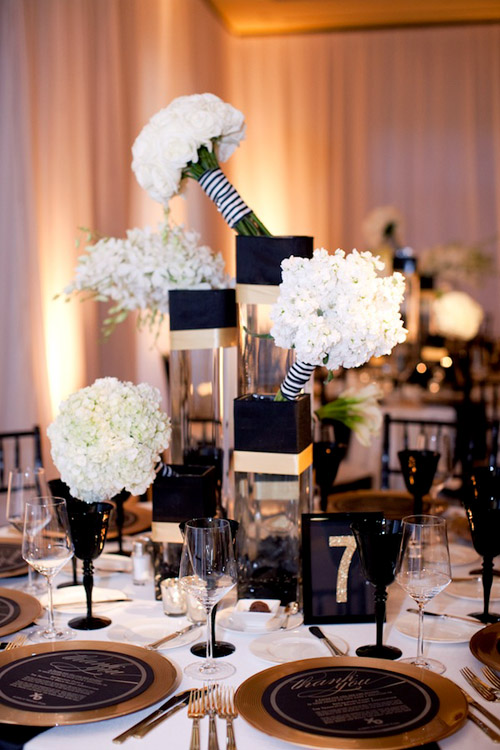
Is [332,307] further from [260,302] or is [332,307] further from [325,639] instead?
[325,639]

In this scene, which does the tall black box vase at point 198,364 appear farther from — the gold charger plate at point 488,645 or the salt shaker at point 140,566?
the gold charger plate at point 488,645

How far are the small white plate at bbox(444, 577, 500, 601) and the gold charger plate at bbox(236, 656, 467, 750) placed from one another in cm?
48

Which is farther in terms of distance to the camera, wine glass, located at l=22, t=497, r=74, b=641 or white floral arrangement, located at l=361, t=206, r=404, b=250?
white floral arrangement, located at l=361, t=206, r=404, b=250

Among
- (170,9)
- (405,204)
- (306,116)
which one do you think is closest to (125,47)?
(170,9)

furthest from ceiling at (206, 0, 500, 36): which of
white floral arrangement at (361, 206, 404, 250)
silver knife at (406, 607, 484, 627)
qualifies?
silver knife at (406, 607, 484, 627)

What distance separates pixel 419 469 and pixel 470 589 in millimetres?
333

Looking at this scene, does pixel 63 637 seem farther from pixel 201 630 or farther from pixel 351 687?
pixel 351 687

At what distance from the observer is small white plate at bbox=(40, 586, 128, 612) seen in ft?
5.79

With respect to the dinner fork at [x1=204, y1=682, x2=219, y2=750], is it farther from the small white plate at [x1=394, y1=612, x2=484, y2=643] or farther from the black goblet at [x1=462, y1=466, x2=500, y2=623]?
the black goblet at [x1=462, y1=466, x2=500, y2=623]

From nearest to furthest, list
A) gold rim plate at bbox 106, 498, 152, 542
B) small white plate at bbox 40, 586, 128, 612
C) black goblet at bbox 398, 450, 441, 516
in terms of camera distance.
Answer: small white plate at bbox 40, 586, 128, 612, black goblet at bbox 398, 450, 441, 516, gold rim plate at bbox 106, 498, 152, 542

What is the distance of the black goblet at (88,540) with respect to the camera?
166 cm

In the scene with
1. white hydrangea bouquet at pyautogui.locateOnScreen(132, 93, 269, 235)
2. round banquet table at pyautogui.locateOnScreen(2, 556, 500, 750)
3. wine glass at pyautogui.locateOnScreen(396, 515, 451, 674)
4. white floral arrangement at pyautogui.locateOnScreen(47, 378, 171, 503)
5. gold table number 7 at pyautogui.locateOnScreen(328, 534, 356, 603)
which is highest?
white hydrangea bouquet at pyautogui.locateOnScreen(132, 93, 269, 235)

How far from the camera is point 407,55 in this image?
8.52m

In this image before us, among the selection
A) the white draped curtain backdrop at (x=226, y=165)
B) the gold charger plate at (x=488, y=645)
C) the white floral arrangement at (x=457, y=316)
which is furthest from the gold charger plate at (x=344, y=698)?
the white floral arrangement at (x=457, y=316)
